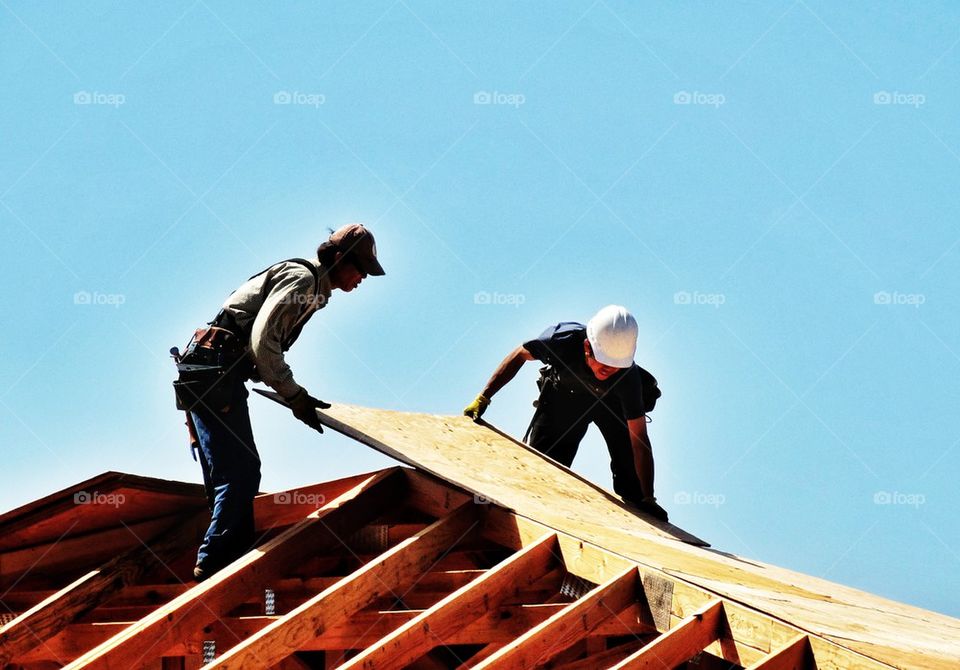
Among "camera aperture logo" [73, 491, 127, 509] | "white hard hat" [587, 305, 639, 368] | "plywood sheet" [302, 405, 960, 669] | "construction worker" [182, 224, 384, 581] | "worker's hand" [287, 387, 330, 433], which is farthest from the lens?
"white hard hat" [587, 305, 639, 368]

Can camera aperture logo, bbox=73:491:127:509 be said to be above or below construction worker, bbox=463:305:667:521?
below

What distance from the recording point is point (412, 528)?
6.62m

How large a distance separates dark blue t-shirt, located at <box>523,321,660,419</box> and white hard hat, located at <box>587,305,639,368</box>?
221 mm

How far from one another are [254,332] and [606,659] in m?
2.44

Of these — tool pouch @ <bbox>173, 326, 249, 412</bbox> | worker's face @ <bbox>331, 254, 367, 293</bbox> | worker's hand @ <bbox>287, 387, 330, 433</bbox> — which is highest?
worker's face @ <bbox>331, 254, 367, 293</bbox>

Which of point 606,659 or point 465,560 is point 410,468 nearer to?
point 465,560

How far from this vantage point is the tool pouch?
242 inches

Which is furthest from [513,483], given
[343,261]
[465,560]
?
[343,261]

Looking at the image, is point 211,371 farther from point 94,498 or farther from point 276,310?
point 94,498

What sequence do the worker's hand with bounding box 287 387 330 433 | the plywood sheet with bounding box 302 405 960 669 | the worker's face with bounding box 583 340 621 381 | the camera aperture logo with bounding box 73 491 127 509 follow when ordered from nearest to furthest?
the plywood sheet with bounding box 302 405 960 669, the worker's hand with bounding box 287 387 330 433, the camera aperture logo with bounding box 73 491 127 509, the worker's face with bounding box 583 340 621 381

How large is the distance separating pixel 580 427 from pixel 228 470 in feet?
10.5

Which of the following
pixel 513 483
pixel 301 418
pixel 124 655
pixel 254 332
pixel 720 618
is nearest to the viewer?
pixel 720 618

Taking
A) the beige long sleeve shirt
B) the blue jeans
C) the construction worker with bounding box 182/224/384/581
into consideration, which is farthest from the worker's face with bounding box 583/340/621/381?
the blue jeans

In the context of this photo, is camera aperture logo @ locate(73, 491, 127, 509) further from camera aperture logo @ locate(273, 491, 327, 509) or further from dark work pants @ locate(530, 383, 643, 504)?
dark work pants @ locate(530, 383, 643, 504)
